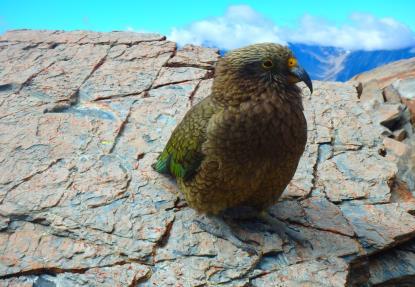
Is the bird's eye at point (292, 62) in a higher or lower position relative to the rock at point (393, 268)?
higher

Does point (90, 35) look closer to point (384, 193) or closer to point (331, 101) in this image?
point (331, 101)

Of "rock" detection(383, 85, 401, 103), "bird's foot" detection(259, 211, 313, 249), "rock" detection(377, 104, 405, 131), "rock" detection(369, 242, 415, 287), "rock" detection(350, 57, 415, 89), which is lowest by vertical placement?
Result: "rock" detection(369, 242, 415, 287)

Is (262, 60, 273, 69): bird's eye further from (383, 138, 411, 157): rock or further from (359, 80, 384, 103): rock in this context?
(359, 80, 384, 103): rock

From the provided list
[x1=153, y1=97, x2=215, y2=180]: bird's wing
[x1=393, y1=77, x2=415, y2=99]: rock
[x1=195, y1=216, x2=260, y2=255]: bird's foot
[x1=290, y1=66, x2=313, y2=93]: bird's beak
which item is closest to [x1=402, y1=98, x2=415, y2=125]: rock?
[x1=393, y1=77, x2=415, y2=99]: rock

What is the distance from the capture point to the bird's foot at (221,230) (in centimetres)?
379

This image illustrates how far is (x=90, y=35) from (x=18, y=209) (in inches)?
211

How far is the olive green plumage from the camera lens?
336cm

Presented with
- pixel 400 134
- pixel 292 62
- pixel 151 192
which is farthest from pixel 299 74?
pixel 400 134

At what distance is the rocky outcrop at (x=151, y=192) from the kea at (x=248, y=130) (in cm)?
60

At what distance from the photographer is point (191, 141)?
12.0 ft

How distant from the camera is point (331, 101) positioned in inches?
265

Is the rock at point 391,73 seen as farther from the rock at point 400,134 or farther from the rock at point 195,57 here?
the rock at point 195,57

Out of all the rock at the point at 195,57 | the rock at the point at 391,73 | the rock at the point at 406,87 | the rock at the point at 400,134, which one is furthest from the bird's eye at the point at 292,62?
the rock at the point at 391,73

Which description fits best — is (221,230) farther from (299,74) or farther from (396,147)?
(396,147)
